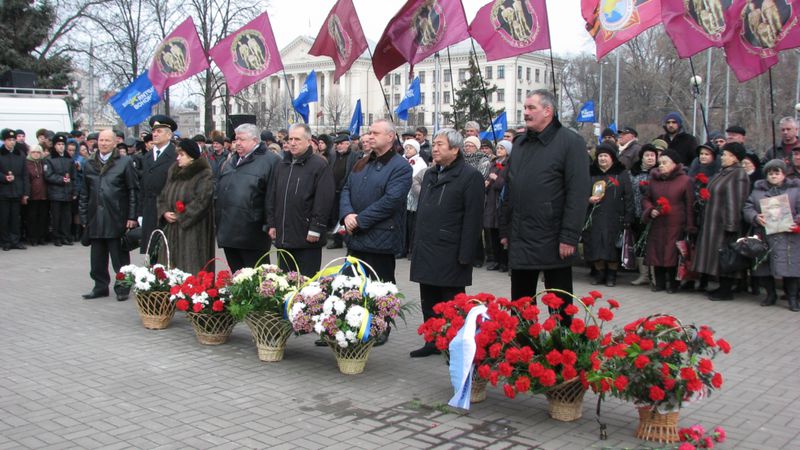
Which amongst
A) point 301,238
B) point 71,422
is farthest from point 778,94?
point 71,422

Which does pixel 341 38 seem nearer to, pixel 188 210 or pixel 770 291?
pixel 188 210

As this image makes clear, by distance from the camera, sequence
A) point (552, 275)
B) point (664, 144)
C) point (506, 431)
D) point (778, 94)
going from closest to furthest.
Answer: point (506, 431) → point (552, 275) → point (664, 144) → point (778, 94)

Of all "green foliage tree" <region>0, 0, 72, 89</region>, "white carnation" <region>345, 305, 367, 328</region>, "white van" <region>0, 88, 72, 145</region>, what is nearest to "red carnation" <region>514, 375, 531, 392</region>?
"white carnation" <region>345, 305, 367, 328</region>

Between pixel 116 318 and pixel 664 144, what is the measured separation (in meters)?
8.38

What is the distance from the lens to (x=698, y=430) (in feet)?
14.4

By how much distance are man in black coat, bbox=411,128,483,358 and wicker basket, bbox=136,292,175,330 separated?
2.80m

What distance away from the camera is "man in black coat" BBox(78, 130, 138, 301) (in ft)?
30.5

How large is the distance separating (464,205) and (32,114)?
56.7ft

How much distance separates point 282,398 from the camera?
567 cm

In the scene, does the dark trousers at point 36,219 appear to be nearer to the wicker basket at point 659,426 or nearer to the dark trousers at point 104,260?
the dark trousers at point 104,260

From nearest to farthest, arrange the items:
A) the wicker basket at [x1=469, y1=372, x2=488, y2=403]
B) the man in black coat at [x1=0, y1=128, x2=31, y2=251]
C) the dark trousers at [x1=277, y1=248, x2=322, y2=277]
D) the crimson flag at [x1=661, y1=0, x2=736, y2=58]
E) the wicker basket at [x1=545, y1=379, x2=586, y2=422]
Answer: the wicker basket at [x1=545, y1=379, x2=586, y2=422] → the wicker basket at [x1=469, y1=372, x2=488, y2=403] → the dark trousers at [x1=277, y1=248, x2=322, y2=277] → the crimson flag at [x1=661, y1=0, x2=736, y2=58] → the man in black coat at [x1=0, y1=128, x2=31, y2=251]

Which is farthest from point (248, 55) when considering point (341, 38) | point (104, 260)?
point (104, 260)

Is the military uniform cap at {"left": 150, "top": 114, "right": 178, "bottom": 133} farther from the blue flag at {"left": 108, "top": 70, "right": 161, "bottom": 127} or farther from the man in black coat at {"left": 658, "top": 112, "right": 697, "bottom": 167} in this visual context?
the man in black coat at {"left": 658, "top": 112, "right": 697, "bottom": 167}

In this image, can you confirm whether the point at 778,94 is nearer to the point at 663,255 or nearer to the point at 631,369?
the point at 663,255
